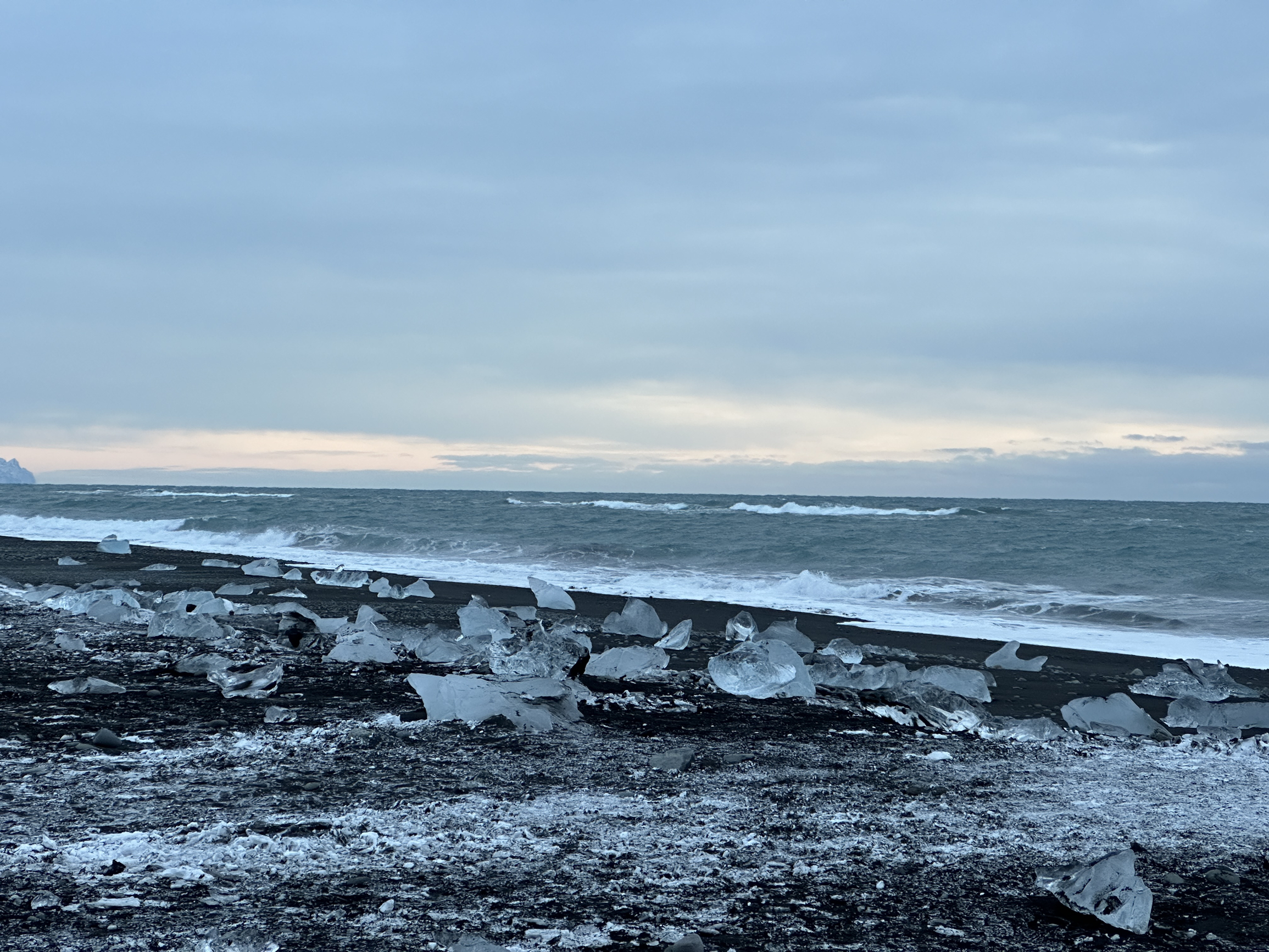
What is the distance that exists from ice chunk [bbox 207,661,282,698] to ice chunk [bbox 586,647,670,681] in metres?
1.55

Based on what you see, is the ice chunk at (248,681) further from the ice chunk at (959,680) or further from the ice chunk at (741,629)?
the ice chunk at (741,629)

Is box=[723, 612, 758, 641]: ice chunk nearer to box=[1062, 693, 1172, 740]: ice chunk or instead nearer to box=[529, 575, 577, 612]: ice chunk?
box=[529, 575, 577, 612]: ice chunk

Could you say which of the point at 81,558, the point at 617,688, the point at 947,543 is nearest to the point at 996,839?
the point at 617,688

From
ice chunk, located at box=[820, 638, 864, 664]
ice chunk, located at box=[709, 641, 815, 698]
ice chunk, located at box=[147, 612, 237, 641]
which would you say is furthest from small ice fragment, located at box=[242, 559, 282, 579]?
ice chunk, located at box=[709, 641, 815, 698]

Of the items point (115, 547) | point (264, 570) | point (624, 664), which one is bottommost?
point (115, 547)

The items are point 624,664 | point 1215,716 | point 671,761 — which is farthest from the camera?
point 624,664

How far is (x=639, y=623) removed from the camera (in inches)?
282

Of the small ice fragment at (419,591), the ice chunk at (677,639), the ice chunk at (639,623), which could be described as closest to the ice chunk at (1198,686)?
the ice chunk at (677,639)

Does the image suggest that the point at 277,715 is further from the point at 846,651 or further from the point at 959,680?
the point at 846,651

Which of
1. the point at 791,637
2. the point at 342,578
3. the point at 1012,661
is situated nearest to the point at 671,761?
the point at 791,637

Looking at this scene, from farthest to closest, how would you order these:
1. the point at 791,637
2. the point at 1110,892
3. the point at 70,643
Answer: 1. the point at 791,637
2. the point at 70,643
3. the point at 1110,892

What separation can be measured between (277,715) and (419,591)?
232 inches

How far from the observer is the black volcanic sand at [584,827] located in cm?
207

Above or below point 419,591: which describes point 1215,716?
above
